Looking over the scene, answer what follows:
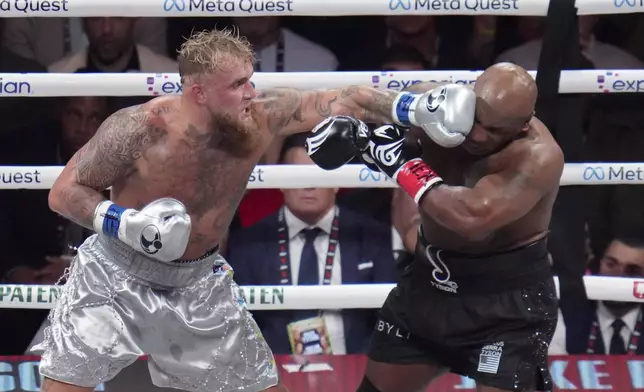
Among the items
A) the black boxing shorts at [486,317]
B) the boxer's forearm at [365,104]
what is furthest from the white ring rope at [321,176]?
the black boxing shorts at [486,317]

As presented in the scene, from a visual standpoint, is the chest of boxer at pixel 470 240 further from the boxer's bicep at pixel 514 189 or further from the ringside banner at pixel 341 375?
the ringside banner at pixel 341 375

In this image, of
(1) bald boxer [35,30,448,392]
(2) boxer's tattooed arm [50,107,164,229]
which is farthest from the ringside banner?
(2) boxer's tattooed arm [50,107,164,229]

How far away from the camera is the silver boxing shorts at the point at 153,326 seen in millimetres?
2666

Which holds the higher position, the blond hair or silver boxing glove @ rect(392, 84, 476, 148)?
the blond hair

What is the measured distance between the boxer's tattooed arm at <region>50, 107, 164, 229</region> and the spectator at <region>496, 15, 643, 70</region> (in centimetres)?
166

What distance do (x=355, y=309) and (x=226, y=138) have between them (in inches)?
46.4

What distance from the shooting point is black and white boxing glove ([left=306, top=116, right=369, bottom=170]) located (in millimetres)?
2660

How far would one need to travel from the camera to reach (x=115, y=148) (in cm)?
264

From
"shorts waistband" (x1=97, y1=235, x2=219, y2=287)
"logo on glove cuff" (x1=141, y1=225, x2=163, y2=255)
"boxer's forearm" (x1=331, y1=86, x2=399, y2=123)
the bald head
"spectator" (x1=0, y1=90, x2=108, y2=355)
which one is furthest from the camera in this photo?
"spectator" (x1=0, y1=90, x2=108, y2=355)

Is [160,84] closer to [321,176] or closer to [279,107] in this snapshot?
[321,176]

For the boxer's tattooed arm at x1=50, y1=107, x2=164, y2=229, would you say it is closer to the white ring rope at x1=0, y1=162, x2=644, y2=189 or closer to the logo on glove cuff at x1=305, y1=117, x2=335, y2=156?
the logo on glove cuff at x1=305, y1=117, x2=335, y2=156

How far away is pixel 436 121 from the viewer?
2.57 m

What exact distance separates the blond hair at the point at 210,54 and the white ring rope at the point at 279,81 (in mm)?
795

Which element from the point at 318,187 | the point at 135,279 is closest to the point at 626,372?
the point at 318,187
